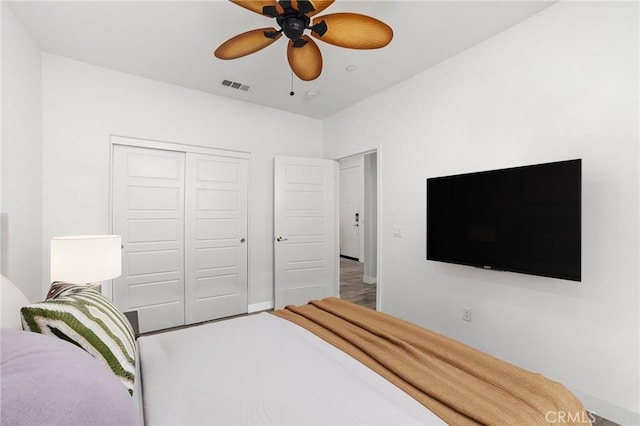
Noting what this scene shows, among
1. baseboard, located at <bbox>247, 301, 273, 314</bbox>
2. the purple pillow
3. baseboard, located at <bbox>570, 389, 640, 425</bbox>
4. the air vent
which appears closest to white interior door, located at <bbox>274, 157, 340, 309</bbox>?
baseboard, located at <bbox>247, 301, 273, 314</bbox>

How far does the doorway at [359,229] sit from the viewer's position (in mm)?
5125

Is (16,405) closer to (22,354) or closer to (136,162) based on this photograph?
(22,354)

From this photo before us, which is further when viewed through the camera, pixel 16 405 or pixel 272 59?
pixel 272 59

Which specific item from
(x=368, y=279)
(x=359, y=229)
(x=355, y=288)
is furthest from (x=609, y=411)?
(x=359, y=229)

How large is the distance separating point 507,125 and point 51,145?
13.3ft

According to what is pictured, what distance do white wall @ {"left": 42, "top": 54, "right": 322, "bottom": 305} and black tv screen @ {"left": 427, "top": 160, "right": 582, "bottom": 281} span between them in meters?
2.23

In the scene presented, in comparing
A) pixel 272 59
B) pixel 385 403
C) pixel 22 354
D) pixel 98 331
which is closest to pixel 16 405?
pixel 22 354

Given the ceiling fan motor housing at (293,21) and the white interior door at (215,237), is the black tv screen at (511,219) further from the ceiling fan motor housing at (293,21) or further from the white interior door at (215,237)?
the white interior door at (215,237)

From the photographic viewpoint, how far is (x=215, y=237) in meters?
3.67

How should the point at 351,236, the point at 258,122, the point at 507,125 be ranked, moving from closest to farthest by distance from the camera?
the point at 507,125 < the point at 258,122 < the point at 351,236

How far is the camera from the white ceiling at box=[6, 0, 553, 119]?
84.2 inches

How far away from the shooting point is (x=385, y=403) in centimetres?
102

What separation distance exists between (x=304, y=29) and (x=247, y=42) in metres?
0.38

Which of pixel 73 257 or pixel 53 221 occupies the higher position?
pixel 53 221
